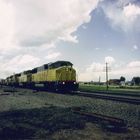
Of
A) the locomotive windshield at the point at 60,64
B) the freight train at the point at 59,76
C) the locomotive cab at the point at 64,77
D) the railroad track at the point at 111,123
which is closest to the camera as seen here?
the railroad track at the point at 111,123

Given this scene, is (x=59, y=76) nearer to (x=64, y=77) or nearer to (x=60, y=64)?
(x=64, y=77)

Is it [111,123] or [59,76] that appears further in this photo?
[59,76]

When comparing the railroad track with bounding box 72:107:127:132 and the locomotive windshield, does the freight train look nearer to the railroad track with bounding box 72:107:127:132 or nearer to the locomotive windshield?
the locomotive windshield

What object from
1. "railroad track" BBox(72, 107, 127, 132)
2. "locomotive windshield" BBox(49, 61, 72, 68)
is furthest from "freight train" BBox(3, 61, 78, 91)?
"railroad track" BBox(72, 107, 127, 132)

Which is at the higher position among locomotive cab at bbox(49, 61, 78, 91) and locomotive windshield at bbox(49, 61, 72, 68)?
locomotive windshield at bbox(49, 61, 72, 68)

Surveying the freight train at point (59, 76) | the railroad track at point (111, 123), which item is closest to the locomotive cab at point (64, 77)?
the freight train at point (59, 76)

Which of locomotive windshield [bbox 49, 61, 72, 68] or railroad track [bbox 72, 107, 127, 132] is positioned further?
locomotive windshield [bbox 49, 61, 72, 68]

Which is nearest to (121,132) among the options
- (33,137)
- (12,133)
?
(33,137)

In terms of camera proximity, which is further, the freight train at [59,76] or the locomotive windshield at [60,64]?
the locomotive windshield at [60,64]

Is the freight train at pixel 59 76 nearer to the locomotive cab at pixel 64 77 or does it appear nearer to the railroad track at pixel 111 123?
the locomotive cab at pixel 64 77

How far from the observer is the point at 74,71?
115 ft

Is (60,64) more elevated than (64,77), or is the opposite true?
(60,64)

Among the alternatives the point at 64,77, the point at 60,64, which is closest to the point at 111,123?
the point at 64,77

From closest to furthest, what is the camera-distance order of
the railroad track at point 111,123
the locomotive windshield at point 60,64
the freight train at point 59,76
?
the railroad track at point 111,123 → the freight train at point 59,76 → the locomotive windshield at point 60,64
